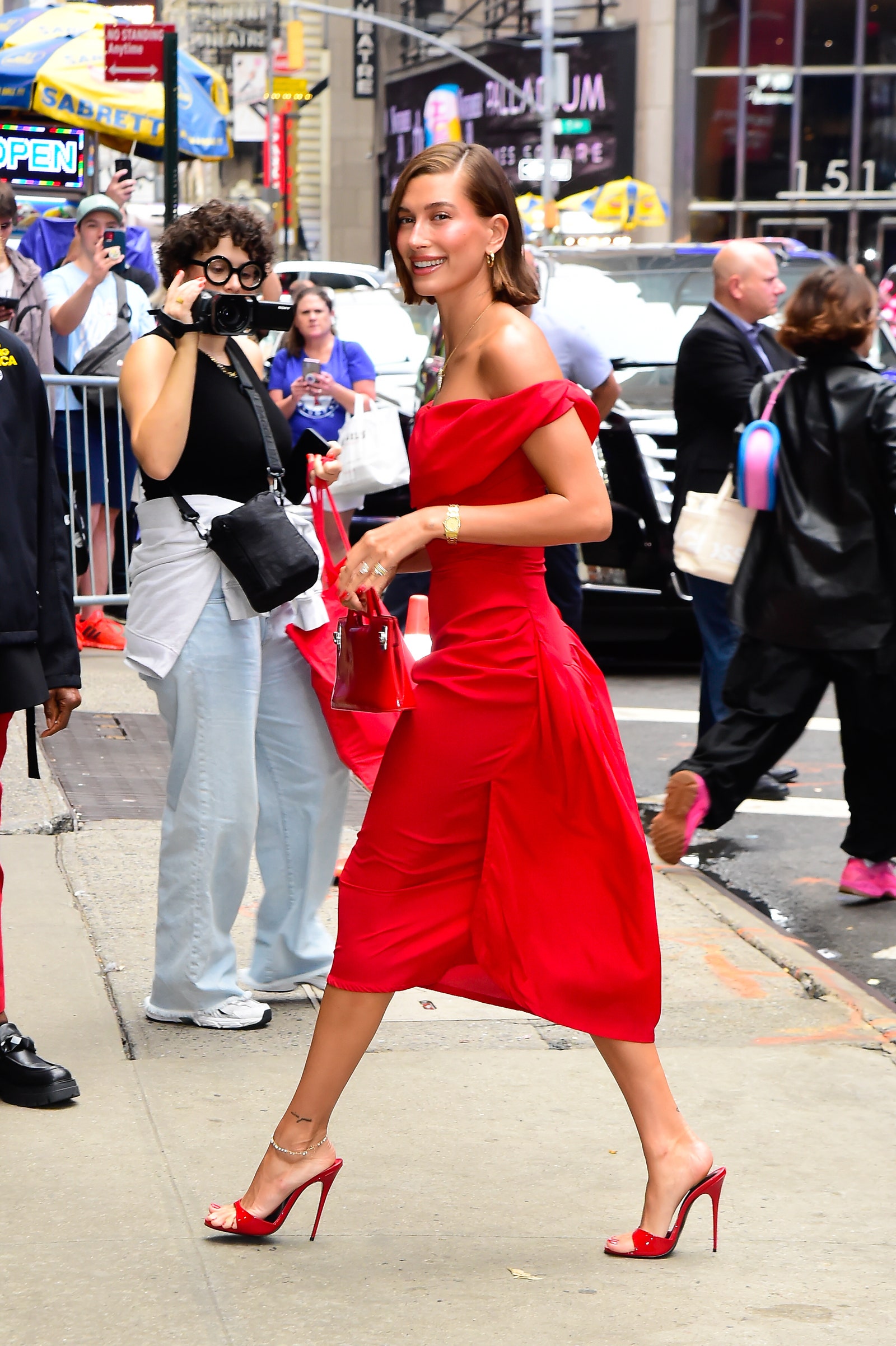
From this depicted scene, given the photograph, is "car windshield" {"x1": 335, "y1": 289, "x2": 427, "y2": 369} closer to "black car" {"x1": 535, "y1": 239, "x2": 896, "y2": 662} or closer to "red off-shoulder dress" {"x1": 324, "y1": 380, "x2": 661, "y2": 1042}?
"black car" {"x1": 535, "y1": 239, "x2": 896, "y2": 662}

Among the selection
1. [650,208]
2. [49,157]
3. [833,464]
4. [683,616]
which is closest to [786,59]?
[650,208]

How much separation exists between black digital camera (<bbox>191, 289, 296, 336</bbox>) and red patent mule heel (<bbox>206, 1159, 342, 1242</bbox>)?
6.47 feet

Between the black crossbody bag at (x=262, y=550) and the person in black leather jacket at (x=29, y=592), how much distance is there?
0.36 metres

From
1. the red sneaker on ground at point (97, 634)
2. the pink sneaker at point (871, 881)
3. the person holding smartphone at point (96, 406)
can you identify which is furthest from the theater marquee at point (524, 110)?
the pink sneaker at point (871, 881)

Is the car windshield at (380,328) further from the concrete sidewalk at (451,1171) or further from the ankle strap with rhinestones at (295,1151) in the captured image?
the ankle strap with rhinestones at (295,1151)

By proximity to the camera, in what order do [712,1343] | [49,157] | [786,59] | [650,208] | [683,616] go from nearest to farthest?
1. [712,1343]
2. [683,616]
3. [49,157]
4. [650,208]
5. [786,59]

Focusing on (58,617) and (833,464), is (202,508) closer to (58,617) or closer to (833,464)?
(58,617)

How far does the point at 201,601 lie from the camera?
4320 millimetres

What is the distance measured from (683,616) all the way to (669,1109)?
6.67m

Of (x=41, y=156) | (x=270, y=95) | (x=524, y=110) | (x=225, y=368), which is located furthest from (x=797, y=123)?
(x=225, y=368)

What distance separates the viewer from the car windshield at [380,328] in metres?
12.5

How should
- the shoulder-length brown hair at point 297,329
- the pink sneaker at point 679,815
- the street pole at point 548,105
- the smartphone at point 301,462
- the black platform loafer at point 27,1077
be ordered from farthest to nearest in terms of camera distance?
1. the street pole at point 548,105
2. the shoulder-length brown hair at point 297,329
3. the pink sneaker at point 679,815
4. the smartphone at point 301,462
5. the black platform loafer at point 27,1077

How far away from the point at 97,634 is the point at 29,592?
599 centimetres

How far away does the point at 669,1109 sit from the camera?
3.23m
